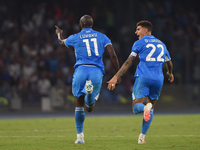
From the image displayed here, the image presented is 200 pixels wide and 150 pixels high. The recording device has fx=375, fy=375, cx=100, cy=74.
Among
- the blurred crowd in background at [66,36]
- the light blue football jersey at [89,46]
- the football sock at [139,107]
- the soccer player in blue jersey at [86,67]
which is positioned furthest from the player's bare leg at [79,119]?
the blurred crowd in background at [66,36]

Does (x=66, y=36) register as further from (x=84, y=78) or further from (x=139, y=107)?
(x=139, y=107)

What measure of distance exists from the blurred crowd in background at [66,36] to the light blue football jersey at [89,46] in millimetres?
9878

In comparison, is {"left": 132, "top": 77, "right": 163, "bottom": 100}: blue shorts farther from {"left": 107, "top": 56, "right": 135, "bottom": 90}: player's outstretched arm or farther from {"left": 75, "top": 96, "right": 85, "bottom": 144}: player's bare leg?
{"left": 75, "top": 96, "right": 85, "bottom": 144}: player's bare leg

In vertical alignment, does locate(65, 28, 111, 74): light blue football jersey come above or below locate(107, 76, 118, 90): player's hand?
above

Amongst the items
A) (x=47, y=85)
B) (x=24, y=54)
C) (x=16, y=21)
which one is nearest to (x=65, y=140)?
(x=47, y=85)

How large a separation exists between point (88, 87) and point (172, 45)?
13187 mm

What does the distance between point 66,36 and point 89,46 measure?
43.0 ft

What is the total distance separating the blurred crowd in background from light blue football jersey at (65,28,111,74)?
9.88 m

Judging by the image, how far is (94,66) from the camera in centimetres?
715

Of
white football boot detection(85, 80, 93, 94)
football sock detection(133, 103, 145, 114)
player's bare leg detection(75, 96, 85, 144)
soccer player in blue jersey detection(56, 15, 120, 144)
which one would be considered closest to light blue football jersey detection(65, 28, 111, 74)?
soccer player in blue jersey detection(56, 15, 120, 144)

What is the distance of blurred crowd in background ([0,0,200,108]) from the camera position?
57.1ft

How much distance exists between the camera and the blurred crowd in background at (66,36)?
17391 mm

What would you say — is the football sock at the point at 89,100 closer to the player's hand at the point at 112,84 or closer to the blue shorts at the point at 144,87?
the player's hand at the point at 112,84

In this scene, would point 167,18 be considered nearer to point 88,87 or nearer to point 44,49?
point 44,49
